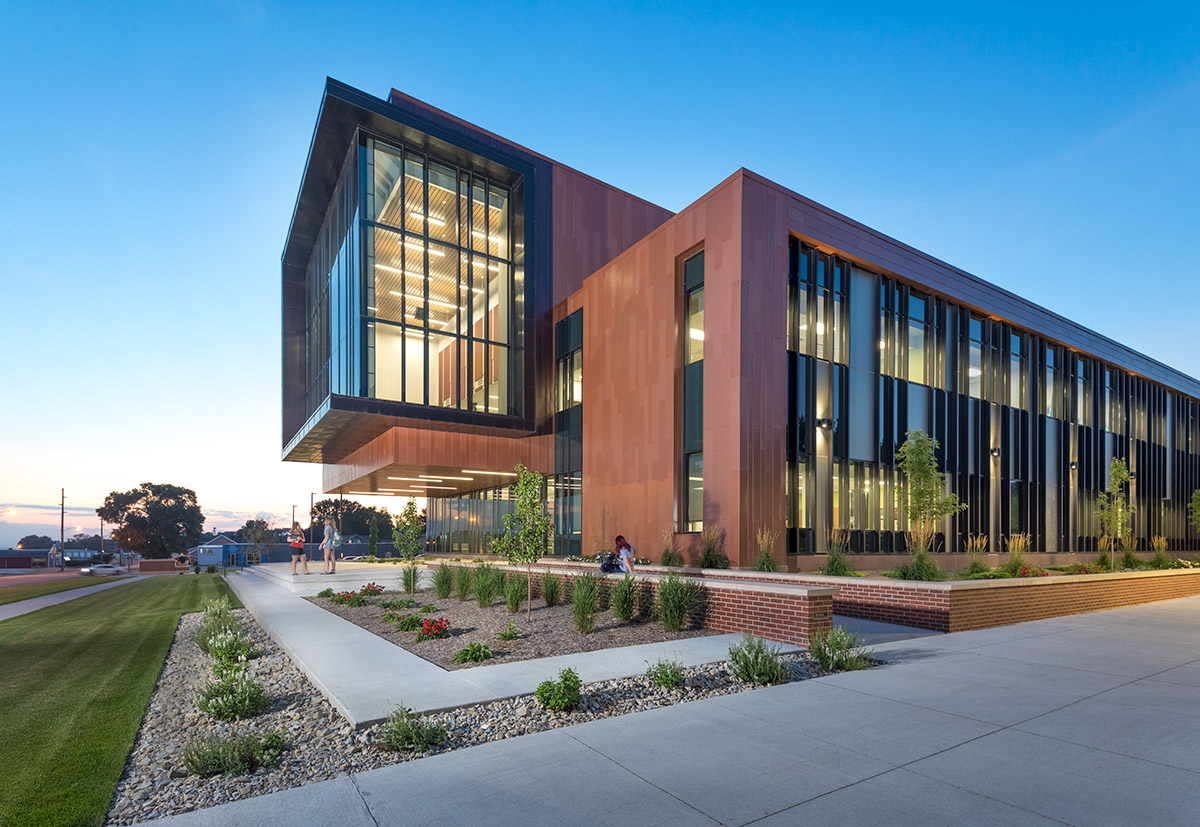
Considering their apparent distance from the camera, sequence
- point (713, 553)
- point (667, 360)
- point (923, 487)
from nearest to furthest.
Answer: point (713, 553) < point (923, 487) < point (667, 360)

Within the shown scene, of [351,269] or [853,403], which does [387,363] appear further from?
[853,403]

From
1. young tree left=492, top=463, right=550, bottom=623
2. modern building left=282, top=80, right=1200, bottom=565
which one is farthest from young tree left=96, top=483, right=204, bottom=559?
young tree left=492, top=463, right=550, bottom=623

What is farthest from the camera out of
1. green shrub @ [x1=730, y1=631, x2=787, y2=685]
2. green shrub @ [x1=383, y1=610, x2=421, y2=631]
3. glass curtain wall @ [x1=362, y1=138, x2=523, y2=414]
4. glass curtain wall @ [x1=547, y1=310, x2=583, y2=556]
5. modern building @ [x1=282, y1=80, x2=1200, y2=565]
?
glass curtain wall @ [x1=547, y1=310, x2=583, y2=556]

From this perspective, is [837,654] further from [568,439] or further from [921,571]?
[568,439]

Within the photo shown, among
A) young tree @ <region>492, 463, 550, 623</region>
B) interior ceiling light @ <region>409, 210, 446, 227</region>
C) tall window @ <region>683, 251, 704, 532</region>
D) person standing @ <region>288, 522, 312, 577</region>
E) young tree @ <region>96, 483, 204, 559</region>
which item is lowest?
young tree @ <region>96, 483, 204, 559</region>

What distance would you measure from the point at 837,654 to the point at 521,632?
5306 mm

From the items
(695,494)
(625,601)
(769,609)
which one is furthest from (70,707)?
(695,494)

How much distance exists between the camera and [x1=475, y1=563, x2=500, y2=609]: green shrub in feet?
47.4

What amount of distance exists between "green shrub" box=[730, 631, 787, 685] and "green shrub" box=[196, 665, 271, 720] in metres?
5.70

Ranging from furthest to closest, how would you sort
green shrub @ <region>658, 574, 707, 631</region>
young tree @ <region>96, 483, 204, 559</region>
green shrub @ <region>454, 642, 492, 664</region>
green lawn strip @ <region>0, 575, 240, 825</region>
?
young tree @ <region>96, 483, 204, 559</region> < green shrub @ <region>658, 574, 707, 631</region> < green shrub @ <region>454, 642, 492, 664</region> < green lawn strip @ <region>0, 575, 240, 825</region>

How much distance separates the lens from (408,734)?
18.6 ft

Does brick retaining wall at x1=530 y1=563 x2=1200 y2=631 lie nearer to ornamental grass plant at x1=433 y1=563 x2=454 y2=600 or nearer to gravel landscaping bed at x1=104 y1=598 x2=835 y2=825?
gravel landscaping bed at x1=104 y1=598 x2=835 y2=825

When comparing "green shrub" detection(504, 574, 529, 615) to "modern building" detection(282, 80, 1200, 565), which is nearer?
"green shrub" detection(504, 574, 529, 615)

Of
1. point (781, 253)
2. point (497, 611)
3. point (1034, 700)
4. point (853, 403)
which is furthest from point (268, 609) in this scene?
point (853, 403)
